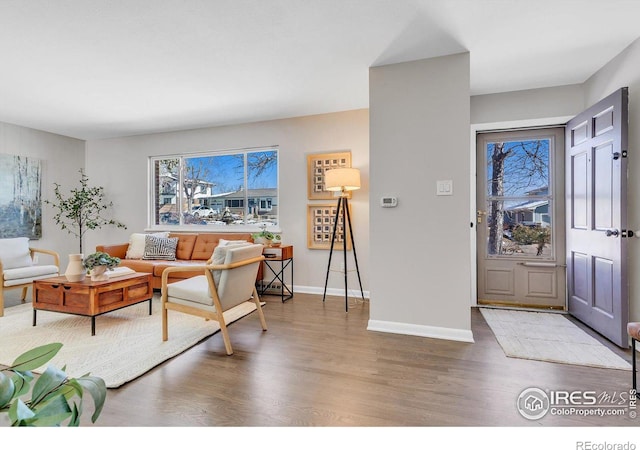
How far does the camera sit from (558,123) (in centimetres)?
348

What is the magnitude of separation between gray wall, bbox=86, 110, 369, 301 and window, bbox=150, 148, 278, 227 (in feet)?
0.53

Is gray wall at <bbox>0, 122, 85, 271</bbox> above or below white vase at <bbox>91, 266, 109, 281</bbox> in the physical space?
above

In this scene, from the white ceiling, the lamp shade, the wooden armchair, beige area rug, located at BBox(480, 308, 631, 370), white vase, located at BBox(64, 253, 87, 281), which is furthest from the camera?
the lamp shade

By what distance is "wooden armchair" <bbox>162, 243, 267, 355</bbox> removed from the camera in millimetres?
2521

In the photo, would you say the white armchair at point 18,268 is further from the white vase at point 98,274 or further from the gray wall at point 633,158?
the gray wall at point 633,158

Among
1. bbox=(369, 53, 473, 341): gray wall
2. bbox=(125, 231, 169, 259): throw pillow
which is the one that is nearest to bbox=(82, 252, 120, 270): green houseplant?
bbox=(125, 231, 169, 259): throw pillow

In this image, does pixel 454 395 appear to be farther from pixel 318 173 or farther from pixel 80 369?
pixel 318 173

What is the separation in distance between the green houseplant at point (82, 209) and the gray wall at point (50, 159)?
91 millimetres

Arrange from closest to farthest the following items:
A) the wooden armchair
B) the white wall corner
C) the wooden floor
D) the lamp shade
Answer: the wooden floor < the wooden armchair < the white wall corner < the lamp shade

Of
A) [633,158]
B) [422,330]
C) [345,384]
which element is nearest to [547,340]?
[422,330]

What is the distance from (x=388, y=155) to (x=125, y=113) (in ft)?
12.0

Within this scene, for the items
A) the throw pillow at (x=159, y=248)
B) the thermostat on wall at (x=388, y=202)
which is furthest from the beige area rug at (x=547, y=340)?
the throw pillow at (x=159, y=248)

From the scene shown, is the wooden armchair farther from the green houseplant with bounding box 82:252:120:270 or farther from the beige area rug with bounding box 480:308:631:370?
the beige area rug with bounding box 480:308:631:370
